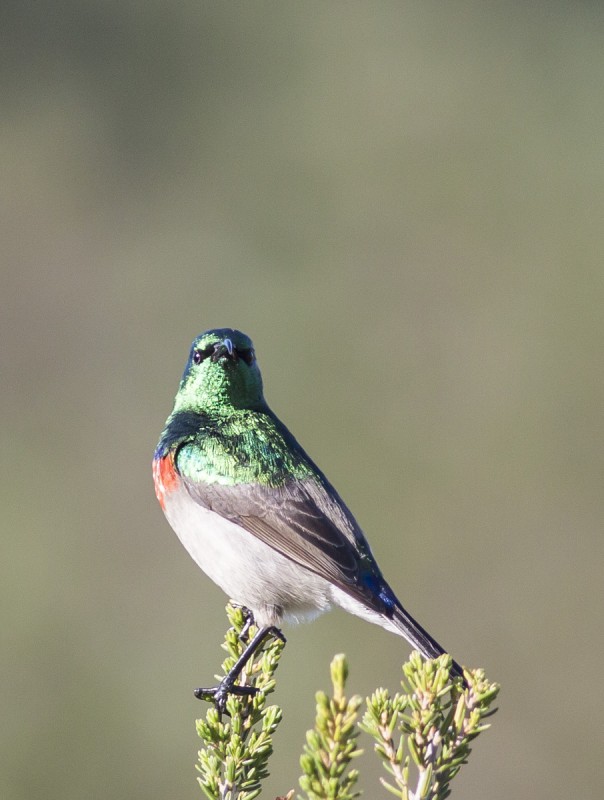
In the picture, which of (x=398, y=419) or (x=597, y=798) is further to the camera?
(x=398, y=419)

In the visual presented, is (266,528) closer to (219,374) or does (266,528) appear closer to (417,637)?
(417,637)

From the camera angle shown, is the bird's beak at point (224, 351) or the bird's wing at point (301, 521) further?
the bird's beak at point (224, 351)

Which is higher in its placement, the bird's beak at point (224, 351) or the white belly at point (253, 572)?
the bird's beak at point (224, 351)

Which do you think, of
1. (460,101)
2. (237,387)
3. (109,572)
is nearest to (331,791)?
(237,387)

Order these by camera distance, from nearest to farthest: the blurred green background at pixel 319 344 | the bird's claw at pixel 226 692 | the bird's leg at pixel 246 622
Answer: the bird's claw at pixel 226 692
the bird's leg at pixel 246 622
the blurred green background at pixel 319 344

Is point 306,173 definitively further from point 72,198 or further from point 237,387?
point 237,387

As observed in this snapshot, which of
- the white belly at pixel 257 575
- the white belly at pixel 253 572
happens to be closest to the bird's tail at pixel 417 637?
the white belly at pixel 257 575

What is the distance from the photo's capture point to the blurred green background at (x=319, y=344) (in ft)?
29.7

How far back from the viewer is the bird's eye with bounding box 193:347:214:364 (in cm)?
497

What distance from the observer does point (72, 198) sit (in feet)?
54.9

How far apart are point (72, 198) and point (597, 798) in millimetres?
12221

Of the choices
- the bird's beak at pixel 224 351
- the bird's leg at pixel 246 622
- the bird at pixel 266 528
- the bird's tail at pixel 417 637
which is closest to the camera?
the bird's tail at pixel 417 637

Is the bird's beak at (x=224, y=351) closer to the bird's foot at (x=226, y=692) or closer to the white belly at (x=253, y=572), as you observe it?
the white belly at (x=253, y=572)

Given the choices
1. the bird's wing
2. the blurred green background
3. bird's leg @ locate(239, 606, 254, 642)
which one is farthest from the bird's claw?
the blurred green background
